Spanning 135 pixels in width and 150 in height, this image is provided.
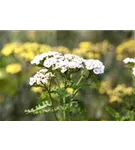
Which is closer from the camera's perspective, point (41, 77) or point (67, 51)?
point (41, 77)

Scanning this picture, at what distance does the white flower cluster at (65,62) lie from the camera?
4195mm

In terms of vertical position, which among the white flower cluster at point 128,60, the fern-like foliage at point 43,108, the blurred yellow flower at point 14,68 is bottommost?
the fern-like foliage at point 43,108

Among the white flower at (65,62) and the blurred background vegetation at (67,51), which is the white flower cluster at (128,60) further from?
A: the white flower at (65,62)

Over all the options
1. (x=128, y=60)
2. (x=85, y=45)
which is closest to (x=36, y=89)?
(x=85, y=45)

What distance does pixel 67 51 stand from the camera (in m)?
4.36

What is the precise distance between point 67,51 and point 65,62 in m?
0.18

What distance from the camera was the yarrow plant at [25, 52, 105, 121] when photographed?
421cm

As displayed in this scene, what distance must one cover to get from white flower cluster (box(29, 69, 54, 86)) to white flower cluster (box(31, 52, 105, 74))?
0.05 m

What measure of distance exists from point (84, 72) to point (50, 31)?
1.07 ft

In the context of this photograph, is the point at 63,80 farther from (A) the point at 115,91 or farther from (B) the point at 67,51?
(A) the point at 115,91

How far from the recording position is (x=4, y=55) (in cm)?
436

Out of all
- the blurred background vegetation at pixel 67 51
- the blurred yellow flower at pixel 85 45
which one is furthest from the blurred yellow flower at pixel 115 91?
the blurred yellow flower at pixel 85 45
